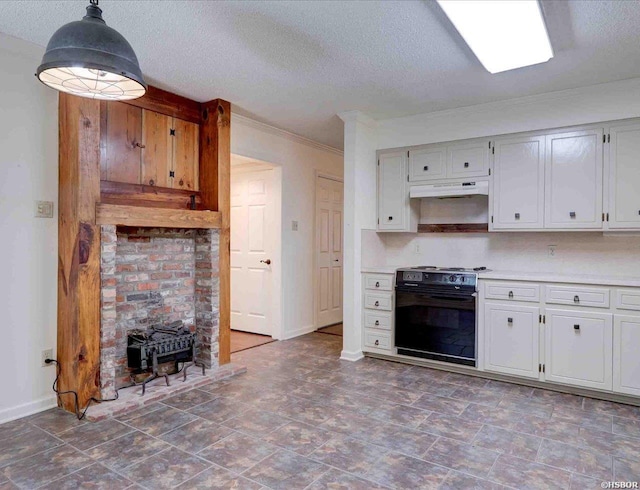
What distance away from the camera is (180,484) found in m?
2.08

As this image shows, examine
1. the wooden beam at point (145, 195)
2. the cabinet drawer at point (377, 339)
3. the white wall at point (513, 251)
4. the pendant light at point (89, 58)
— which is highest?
the pendant light at point (89, 58)

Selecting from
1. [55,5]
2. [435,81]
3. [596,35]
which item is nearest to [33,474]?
[55,5]

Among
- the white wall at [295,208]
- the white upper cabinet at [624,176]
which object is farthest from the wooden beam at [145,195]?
the white upper cabinet at [624,176]

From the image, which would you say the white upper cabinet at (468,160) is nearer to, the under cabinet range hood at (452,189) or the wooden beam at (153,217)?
the under cabinet range hood at (452,189)

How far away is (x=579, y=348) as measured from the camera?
328cm

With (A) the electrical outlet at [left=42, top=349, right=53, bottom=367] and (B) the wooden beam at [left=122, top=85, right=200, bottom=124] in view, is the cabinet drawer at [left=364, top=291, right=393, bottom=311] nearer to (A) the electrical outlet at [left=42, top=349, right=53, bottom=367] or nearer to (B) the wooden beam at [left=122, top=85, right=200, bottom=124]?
(B) the wooden beam at [left=122, top=85, right=200, bottom=124]

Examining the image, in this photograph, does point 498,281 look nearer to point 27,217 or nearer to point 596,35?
point 596,35

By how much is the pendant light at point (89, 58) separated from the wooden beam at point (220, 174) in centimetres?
197

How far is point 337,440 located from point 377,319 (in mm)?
1850

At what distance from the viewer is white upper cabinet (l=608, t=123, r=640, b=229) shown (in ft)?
10.8

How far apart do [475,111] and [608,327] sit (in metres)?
2.20

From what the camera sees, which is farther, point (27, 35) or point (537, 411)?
point (537, 411)

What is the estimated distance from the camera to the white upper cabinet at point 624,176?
10.8 feet

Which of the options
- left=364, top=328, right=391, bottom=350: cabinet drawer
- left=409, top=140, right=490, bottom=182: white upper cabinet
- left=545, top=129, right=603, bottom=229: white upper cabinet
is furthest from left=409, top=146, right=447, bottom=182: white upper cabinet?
left=364, top=328, right=391, bottom=350: cabinet drawer
